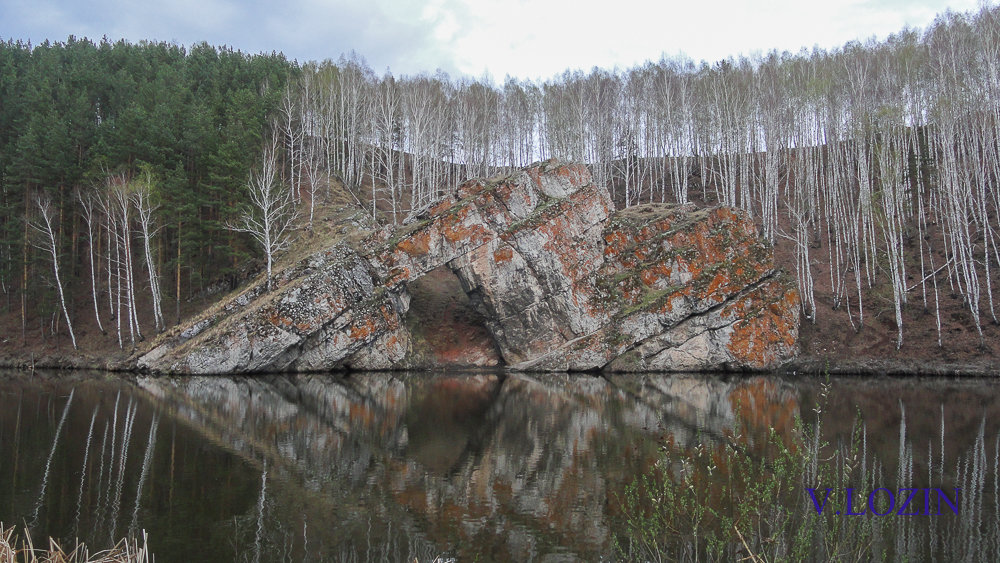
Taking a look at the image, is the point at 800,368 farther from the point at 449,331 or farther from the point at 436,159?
the point at 436,159

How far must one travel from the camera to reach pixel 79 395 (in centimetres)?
2305

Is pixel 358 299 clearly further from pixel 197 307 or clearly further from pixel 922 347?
pixel 922 347

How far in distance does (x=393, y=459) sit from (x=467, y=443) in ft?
7.77

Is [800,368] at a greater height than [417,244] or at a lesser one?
lesser

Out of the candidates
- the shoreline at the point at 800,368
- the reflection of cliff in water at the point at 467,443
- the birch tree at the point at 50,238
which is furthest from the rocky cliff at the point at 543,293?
the birch tree at the point at 50,238

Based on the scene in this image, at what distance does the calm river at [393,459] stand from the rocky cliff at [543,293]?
8.20m

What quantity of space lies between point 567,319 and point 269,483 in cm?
2624

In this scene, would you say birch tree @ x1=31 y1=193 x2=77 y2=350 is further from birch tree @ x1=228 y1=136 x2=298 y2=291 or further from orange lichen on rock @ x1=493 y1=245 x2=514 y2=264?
orange lichen on rock @ x1=493 y1=245 x2=514 y2=264

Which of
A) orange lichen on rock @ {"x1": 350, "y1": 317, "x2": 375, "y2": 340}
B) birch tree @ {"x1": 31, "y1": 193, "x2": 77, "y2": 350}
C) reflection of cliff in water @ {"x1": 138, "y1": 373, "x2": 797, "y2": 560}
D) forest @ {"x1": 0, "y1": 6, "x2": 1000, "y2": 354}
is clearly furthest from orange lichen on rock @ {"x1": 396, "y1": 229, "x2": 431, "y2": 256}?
birch tree @ {"x1": 31, "y1": 193, "x2": 77, "y2": 350}

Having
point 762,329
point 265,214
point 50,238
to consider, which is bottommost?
point 762,329

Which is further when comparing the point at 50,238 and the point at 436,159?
the point at 436,159

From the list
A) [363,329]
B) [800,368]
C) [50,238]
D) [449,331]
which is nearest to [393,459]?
[363,329]

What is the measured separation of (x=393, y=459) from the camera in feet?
43.3

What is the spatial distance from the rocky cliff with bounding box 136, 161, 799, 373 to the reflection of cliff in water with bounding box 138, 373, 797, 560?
562 cm
